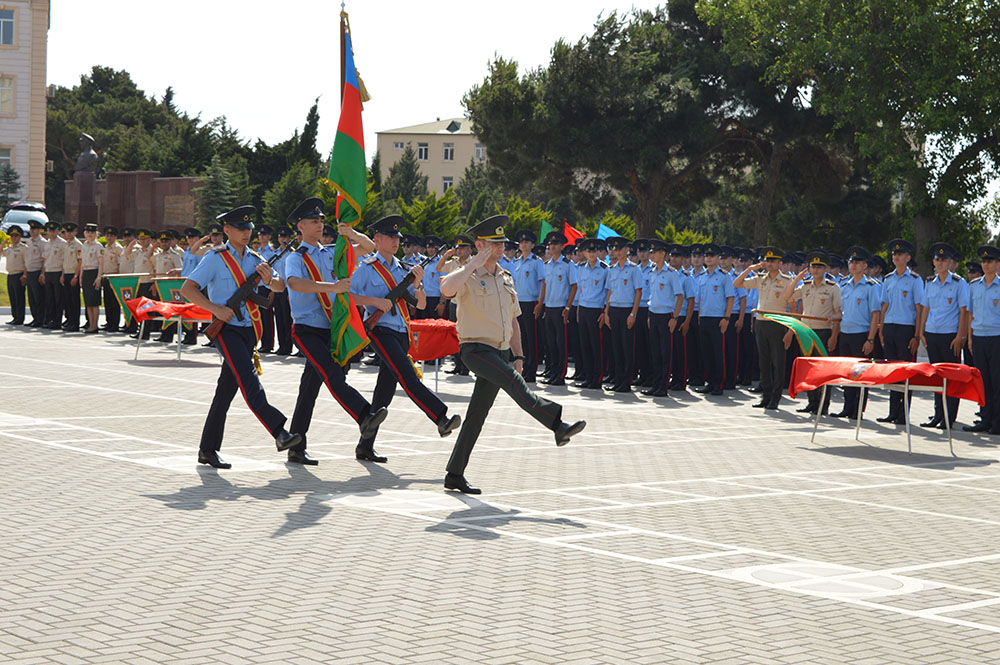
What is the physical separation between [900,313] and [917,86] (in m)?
15.9

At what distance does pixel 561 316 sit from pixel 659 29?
2805cm

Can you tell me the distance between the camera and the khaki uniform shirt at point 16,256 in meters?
29.5

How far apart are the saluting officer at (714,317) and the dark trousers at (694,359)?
25.4 inches

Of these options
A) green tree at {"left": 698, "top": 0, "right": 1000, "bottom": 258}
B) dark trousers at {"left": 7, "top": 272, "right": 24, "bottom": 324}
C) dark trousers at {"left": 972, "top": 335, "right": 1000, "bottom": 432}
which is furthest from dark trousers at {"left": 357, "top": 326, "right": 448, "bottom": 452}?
green tree at {"left": 698, "top": 0, "right": 1000, "bottom": 258}

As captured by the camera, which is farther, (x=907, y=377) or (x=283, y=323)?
(x=283, y=323)

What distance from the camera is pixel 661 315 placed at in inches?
777

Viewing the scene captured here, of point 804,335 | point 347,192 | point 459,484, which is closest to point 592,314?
point 804,335

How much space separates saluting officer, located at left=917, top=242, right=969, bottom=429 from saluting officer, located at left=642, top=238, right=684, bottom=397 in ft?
13.2

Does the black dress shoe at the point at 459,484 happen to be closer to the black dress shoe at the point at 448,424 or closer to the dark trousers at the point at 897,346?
the black dress shoe at the point at 448,424

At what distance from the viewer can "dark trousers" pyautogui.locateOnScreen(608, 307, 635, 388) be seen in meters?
19.8

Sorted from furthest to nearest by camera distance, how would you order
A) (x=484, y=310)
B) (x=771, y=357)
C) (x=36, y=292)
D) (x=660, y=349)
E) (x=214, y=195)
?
(x=214, y=195) → (x=36, y=292) → (x=660, y=349) → (x=771, y=357) → (x=484, y=310)

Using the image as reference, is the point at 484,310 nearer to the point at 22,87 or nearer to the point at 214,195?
the point at 214,195

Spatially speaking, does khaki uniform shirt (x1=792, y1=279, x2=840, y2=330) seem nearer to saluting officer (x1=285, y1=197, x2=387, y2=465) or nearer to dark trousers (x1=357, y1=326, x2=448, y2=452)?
dark trousers (x1=357, y1=326, x2=448, y2=452)

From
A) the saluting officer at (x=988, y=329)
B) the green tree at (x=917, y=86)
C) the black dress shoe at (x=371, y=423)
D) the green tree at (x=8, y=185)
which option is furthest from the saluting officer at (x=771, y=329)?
the green tree at (x=8, y=185)
